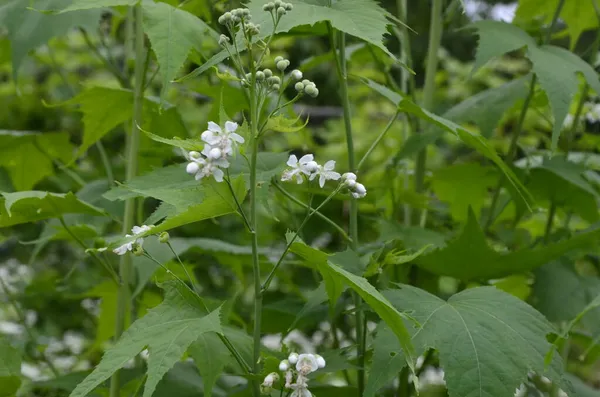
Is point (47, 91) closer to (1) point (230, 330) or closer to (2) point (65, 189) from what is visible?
(2) point (65, 189)

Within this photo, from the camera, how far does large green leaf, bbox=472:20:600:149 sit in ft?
3.87

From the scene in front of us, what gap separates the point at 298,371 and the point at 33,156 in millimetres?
930

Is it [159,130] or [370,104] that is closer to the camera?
[159,130]

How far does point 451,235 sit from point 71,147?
0.82m

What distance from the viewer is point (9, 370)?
117 cm

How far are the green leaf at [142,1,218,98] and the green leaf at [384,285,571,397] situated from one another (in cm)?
43

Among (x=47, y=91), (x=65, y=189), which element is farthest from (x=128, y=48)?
(x=47, y=91)

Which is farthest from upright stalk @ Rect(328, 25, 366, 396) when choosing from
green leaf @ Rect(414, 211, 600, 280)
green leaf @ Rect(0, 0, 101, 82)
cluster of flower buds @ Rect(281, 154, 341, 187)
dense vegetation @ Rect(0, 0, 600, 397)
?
green leaf @ Rect(0, 0, 101, 82)

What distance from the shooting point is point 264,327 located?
1.45 meters

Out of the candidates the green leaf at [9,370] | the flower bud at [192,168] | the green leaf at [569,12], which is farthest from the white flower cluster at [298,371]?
the green leaf at [569,12]

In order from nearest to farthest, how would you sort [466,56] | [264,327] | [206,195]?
[206,195] → [264,327] → [466,56]

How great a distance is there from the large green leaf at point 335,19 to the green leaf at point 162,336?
289 mm

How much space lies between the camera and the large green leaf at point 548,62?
3.87 ft

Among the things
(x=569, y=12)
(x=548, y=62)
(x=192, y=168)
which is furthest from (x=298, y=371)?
(x=569, y=12)
